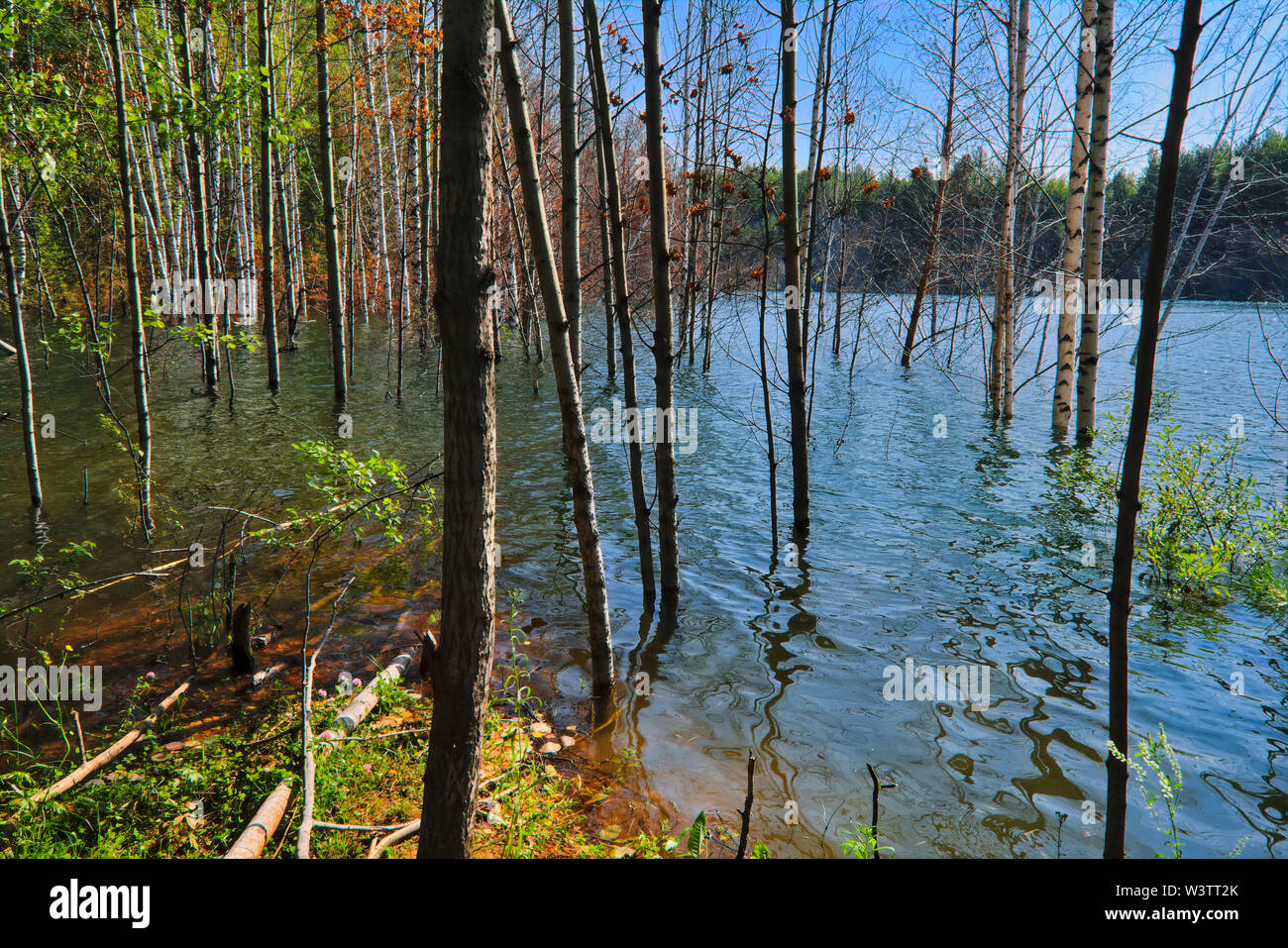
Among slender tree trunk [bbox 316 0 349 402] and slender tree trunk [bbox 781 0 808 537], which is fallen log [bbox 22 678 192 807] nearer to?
slender tree trunk [bbox 781 0 808 537]

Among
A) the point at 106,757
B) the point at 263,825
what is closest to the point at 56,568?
the point at 106,757

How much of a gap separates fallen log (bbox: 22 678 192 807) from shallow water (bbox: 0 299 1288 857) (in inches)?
32.6

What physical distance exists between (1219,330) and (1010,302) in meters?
26.9

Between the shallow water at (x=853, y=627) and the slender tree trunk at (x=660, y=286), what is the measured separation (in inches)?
32.0

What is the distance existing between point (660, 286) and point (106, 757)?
12.7ft

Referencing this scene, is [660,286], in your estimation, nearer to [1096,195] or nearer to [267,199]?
[1096,195]

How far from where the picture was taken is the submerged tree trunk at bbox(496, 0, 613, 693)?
3.11 meters

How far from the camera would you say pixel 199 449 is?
374 inches

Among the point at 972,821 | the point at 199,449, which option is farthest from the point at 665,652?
the point at 199,449

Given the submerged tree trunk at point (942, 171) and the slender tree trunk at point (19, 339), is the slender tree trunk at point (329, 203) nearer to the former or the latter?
the slender tree trunk at point (19, 339)

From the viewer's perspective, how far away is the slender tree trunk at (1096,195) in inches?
360

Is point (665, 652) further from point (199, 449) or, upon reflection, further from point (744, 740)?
point (199, 449)

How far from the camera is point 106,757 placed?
10.5ft

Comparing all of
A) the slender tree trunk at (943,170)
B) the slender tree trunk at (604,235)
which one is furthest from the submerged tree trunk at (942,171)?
the slender tree trunk at (604,235)
